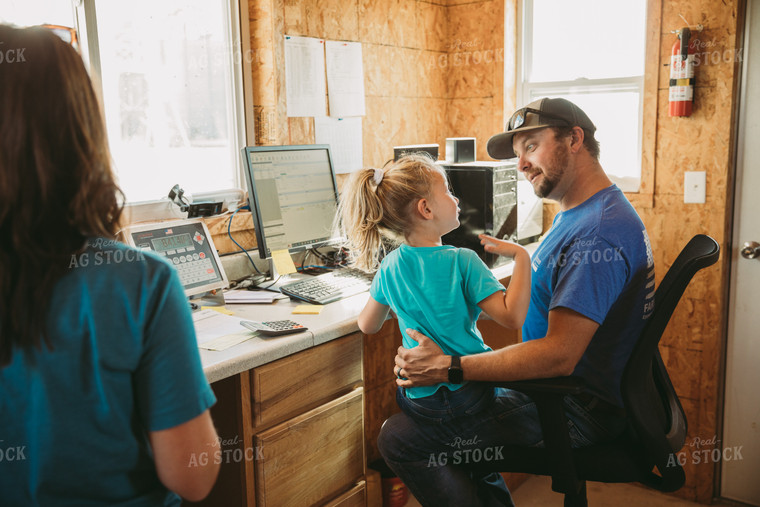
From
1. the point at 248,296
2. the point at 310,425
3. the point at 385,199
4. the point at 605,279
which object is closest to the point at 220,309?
the point at 248,296

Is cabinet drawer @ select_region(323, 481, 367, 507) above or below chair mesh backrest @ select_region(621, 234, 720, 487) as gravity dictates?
below

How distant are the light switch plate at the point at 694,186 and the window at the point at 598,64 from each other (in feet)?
0.77

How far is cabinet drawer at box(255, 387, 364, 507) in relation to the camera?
1653mm

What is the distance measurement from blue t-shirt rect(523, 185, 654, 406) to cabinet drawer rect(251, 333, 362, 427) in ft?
1.98

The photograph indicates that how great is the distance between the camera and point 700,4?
253cm

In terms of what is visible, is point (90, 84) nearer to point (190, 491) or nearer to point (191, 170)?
point (190, 491)

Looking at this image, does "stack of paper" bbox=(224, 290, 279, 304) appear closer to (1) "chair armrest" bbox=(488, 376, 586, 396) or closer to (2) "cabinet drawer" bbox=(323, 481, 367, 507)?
(2) "cabinet drawer" bbox=(323, 481, 367, 507)

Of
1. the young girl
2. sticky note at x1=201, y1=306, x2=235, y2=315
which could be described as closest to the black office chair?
the young girl

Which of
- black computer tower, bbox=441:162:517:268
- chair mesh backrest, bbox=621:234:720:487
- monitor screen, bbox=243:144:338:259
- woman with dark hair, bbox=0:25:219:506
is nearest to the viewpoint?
woman with dark hair, bbox=0:25:219:506

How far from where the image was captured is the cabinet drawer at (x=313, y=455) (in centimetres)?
165

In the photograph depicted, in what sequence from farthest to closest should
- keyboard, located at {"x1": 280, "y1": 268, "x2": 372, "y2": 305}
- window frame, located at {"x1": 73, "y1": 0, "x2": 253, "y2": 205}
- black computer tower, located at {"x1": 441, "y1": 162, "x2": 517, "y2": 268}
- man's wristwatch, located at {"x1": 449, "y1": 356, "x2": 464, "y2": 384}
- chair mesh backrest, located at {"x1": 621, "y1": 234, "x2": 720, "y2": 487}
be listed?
black computer tower, located at {"x1": 441, "y1": 162, "x2": 517, "y2": 268} → window frame, located at {"x1": 73, "y1": 0, "x2": 253, "y2": 205} → keyboard, located at {"x1": 280, "y1": 268, "x2": 372, "y2": 305} → man's wristwatch, located at {"x1": 449, "y1": 356, "x2": 464, "y2": 384} → chair mesh backrest, located at {"x1": 621, "y1": 234, "x2": 720, "y2": 487}

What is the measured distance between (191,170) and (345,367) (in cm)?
107

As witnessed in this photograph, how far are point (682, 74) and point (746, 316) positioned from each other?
3.35ft

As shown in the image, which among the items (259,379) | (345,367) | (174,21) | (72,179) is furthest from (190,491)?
(174,21)
